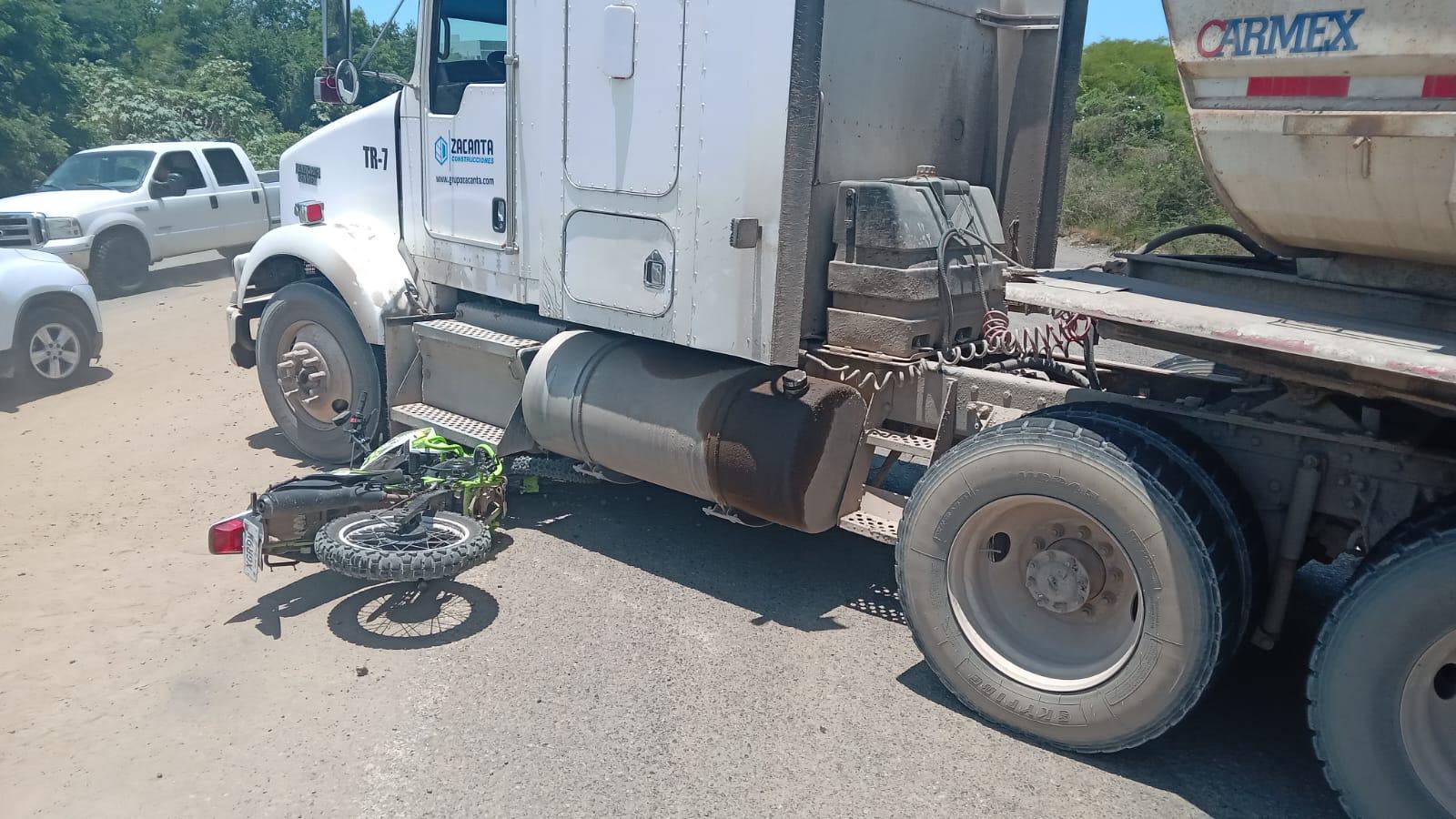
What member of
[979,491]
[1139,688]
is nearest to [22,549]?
[979,491]

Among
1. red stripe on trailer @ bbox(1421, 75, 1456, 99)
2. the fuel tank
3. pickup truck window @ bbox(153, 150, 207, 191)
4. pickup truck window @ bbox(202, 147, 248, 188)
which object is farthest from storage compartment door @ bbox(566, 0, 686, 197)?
pickup truck window @ bbox(202, 147, 248, 188)

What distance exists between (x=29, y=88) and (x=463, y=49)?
2142 cm

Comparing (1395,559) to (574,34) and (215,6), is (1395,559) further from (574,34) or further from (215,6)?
(215,6)

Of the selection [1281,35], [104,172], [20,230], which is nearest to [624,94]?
[1281,35]

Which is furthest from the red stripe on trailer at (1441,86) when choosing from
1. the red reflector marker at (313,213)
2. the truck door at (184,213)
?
the truck door at (184,213)

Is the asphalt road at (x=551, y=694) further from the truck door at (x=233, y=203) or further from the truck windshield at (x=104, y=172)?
the truck door at (x=233, y=203)

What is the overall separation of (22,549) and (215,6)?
38.8 m

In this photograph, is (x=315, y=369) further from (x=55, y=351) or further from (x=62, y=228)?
(x=62, y=228)

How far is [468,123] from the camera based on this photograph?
6.16 meters

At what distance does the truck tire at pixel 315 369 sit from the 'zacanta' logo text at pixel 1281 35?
5179mm

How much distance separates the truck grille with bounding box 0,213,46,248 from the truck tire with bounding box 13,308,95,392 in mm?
5019

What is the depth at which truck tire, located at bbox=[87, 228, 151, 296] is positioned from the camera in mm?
14258

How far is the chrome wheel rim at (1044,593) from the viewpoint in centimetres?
387

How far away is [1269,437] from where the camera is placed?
11.9 feet
